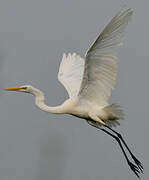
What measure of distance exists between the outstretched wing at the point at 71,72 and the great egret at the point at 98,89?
0.55ft

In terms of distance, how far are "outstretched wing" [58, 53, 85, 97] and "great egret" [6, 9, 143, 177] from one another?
0.17m

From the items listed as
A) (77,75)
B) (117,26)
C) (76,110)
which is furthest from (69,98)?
(117,26)

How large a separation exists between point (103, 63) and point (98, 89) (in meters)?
0.98

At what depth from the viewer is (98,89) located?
14.2m

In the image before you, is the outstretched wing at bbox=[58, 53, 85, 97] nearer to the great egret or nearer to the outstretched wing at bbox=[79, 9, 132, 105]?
the great egret

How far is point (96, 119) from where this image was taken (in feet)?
46.4

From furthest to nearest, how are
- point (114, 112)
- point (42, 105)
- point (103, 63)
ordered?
point (42, 105) → point (114, 112) → point (103, 63)

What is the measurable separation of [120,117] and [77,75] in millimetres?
3200

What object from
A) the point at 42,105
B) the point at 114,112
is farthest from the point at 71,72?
the point at 114,112

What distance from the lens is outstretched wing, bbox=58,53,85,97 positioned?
16.0m

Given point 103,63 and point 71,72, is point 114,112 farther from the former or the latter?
point 71,72

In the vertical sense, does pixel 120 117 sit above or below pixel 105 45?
below

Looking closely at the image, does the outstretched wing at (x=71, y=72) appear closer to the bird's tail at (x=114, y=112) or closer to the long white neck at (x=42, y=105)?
the long white neck at (x=42, y=105)

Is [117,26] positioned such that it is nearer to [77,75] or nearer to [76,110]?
[76,110]
